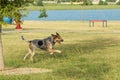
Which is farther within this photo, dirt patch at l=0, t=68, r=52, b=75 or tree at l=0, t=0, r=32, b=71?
dirt patch at l=0, t=68, r=52, b=75

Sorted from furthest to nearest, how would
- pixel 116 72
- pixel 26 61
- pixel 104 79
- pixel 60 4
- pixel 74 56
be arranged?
pixel 60 4 → pixel 74 56 → pixel 26 61 → pixel 116 72 → pixel 104 79

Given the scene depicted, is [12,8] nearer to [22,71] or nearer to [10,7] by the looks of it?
[10,7]

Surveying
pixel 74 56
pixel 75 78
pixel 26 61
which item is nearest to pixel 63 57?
pixel 74 56

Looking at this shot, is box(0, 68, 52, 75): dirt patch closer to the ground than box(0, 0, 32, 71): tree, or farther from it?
closer to the ground

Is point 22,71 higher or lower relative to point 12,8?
lower

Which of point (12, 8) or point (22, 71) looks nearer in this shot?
point (12, 8)

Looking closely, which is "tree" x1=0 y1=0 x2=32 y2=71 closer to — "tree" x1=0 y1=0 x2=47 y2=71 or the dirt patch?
"tree" x1=0 y1=0 x2=47 y2=71

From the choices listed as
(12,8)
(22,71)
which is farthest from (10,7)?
(22,71)

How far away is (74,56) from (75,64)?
8.95ft

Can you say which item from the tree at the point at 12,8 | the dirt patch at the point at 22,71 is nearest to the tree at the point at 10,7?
the tree at the point at 12,8

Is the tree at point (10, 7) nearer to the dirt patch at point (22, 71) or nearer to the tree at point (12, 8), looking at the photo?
the tree at point (12, 8)

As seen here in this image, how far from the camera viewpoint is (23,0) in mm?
16078

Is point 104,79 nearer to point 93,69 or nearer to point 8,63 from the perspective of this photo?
point 93,69

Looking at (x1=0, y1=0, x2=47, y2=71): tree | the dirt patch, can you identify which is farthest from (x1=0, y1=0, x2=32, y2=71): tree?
the dirt patch
